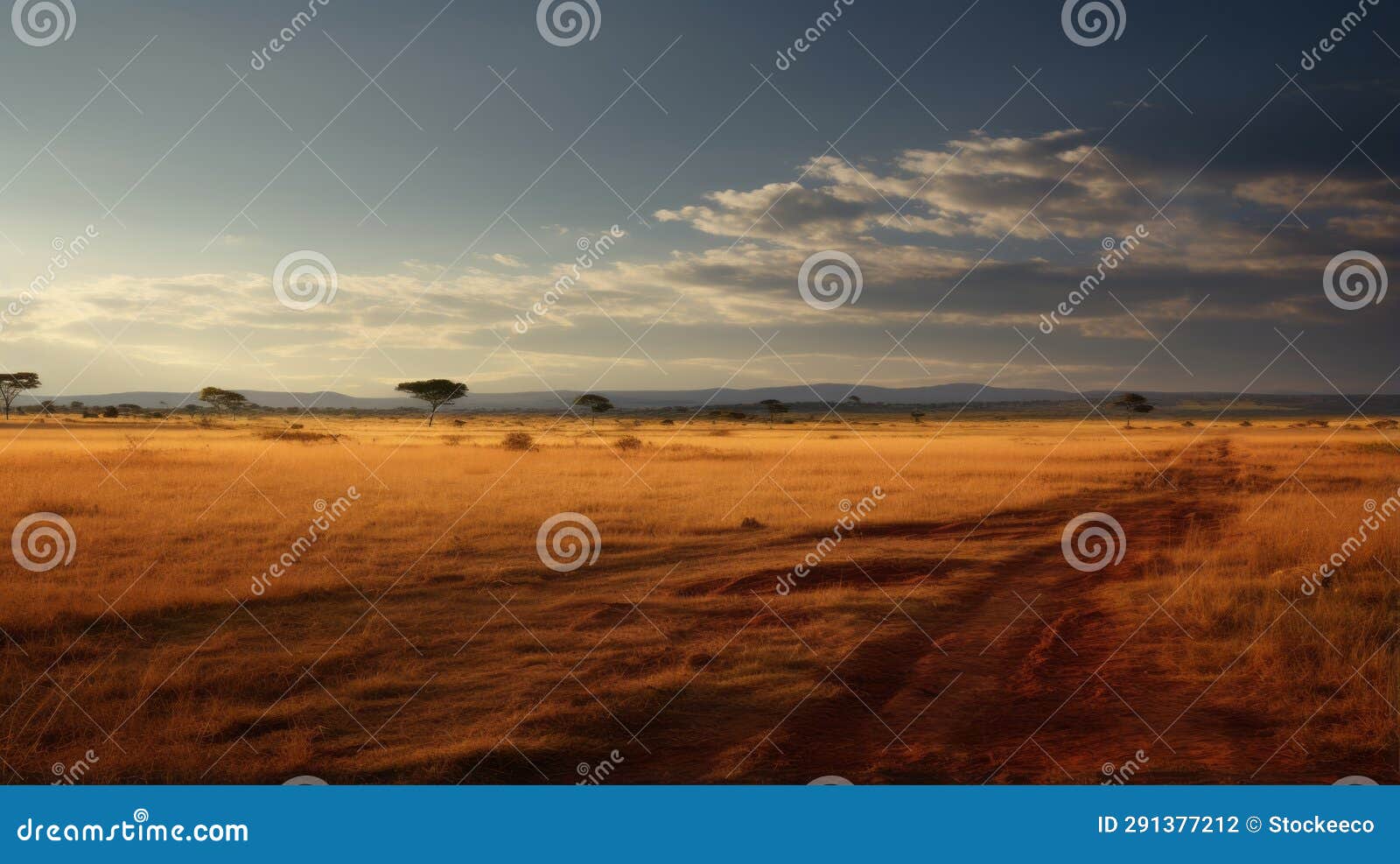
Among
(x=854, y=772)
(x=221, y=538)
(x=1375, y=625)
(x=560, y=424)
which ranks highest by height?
(x=560, y=424)

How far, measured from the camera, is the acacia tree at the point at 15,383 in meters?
51.0

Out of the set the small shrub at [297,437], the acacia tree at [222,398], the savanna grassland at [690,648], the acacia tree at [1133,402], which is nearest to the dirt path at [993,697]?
the savanna grassland at [690,648]

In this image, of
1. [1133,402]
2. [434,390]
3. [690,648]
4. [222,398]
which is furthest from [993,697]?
[1133,402]

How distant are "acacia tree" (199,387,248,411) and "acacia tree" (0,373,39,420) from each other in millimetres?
11482

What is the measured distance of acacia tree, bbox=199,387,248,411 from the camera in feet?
212

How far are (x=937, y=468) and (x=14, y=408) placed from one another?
73.1 meters

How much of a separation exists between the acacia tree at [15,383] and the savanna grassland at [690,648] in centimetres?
4461

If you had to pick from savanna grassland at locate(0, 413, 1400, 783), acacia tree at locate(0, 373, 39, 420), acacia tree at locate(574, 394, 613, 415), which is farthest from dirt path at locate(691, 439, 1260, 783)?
acacia tree at locate(0, 373, 39, 420)

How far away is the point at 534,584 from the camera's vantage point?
12.1m

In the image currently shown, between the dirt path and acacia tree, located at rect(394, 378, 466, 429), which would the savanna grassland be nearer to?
the dirt path

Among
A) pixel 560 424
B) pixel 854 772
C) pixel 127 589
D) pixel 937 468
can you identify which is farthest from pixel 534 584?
pixel 560 424
